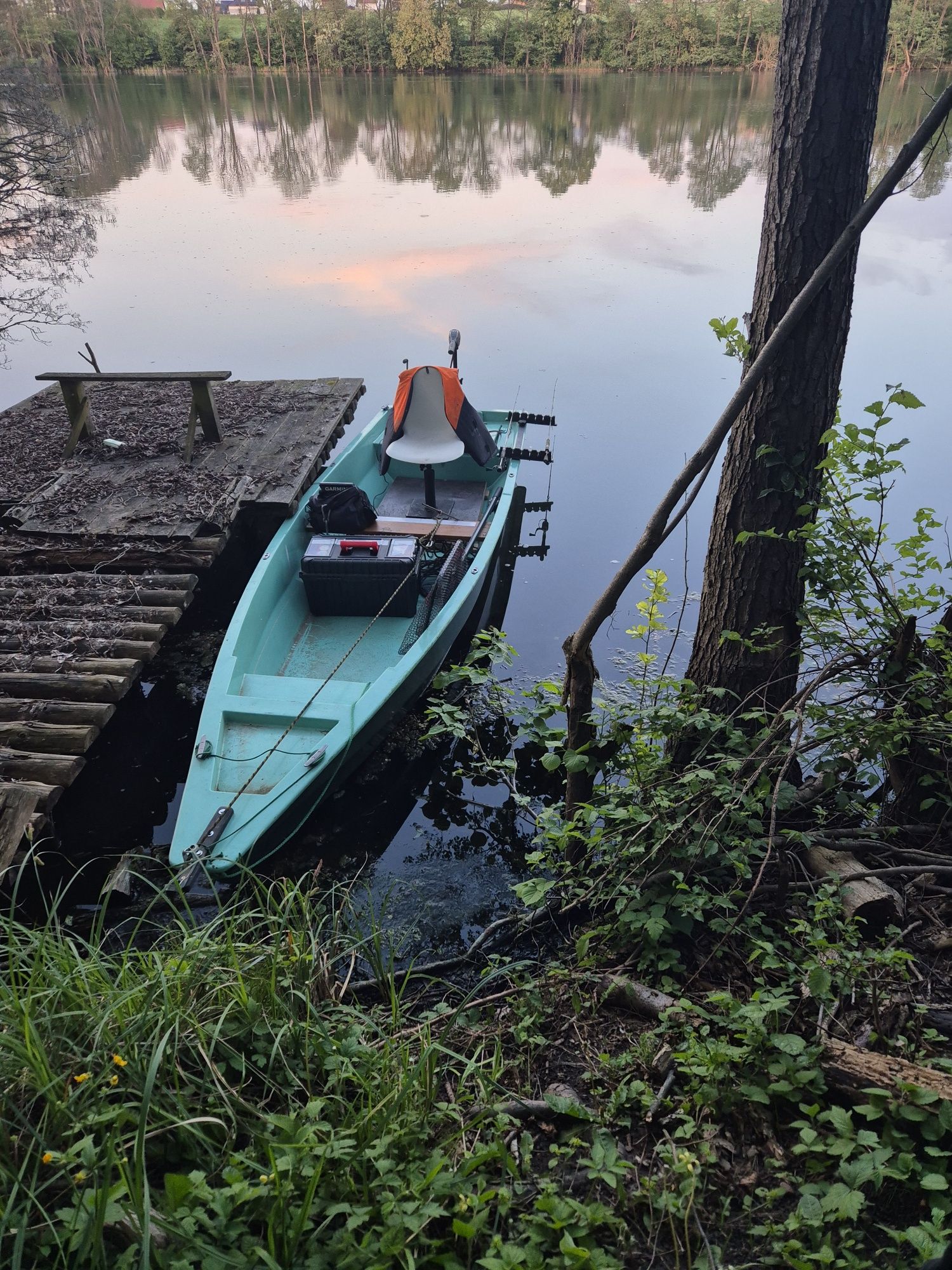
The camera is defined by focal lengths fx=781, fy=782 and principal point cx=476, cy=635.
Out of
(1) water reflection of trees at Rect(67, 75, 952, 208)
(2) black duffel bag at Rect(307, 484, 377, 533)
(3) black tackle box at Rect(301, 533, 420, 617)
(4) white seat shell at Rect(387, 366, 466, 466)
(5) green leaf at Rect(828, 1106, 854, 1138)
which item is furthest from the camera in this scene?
(1) water reflection of trees at Rect(67, 75, 952, 208)

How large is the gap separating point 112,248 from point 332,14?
21705 millimetres

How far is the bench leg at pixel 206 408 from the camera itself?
6762 millimetres

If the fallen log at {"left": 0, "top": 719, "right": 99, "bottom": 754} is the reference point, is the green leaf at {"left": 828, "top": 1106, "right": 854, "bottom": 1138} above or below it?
above

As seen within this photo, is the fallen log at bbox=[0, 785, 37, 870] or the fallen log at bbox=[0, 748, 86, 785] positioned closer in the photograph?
the fallen log at bbox=[0, 785, 37, 870]

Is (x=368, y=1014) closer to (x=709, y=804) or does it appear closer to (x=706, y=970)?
(x=706, y=970)

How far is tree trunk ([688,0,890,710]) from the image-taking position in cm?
233

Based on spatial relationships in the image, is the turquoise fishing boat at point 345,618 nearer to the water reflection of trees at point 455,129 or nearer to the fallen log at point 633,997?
the fallen log at point 633,997

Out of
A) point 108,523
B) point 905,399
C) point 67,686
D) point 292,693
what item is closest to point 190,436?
point 108,523

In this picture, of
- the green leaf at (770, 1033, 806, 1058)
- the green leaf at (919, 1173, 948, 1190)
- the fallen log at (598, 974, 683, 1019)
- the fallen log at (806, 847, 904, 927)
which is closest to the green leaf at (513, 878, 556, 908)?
the fallen log at (598, 974, 683, 1019)

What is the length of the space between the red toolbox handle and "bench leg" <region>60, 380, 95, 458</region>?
3.18m

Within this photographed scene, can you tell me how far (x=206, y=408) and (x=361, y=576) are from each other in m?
2.88

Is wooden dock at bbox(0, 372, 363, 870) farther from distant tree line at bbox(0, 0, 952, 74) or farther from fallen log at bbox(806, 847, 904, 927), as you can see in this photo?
distant tree line at bbox(0, 0, 952, 74)

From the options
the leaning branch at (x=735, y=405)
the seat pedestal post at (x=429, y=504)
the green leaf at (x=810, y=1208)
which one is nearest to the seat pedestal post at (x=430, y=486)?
the seat pedestal post at (x=429, y=504)

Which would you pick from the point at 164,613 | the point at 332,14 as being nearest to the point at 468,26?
the point at 332,14
